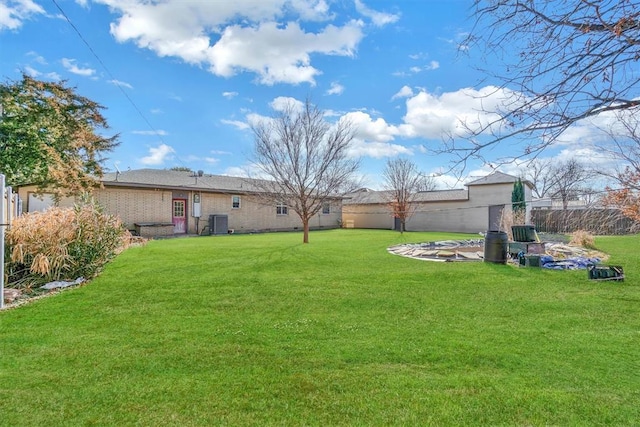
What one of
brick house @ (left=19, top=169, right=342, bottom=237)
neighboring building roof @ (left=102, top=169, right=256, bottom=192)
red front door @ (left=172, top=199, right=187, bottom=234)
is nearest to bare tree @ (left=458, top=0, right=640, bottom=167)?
brick house @ (left=19, top=169, right=342, bottom=237)

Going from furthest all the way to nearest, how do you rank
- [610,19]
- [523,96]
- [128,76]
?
[128,76] < [523,96] < [610,19]

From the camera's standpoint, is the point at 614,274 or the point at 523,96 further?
the point at 614,274

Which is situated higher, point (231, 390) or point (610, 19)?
point (610, 19)

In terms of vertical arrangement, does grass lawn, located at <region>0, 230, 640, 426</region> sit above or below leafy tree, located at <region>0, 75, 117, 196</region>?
below

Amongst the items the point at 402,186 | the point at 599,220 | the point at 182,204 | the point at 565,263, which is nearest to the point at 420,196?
the point at 402,186

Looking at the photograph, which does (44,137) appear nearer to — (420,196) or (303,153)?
(303,153)

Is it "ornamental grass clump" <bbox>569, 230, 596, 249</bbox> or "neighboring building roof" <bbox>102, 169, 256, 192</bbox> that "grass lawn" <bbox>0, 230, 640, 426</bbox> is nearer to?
"ornamental grass clump" <bbox>569, 230, 596, 249</bbox>

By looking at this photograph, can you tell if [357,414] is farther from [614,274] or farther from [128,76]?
[128,76]

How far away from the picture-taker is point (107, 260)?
27.3ft

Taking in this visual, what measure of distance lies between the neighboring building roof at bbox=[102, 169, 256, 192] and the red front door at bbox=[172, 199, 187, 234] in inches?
45.0

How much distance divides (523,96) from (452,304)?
3.77 metres

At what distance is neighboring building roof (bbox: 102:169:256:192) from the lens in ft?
57.5

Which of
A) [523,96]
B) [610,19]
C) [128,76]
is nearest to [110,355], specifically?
[523,96]

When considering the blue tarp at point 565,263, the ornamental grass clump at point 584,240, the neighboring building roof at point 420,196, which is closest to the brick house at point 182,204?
the neighboring building roof at point 420,196
